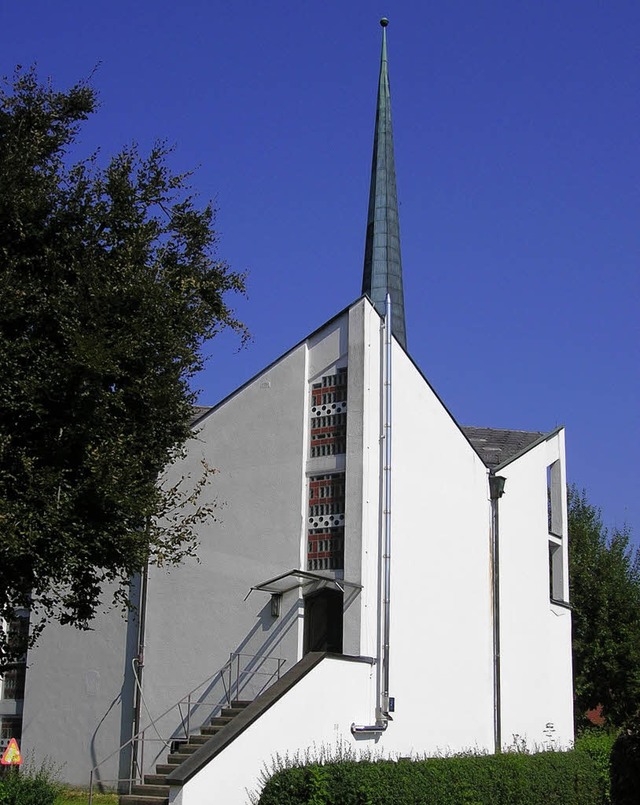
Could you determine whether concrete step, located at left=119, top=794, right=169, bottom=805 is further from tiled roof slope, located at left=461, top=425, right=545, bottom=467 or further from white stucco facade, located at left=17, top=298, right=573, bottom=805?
tiled roof slope, located at left=461, top=425, right=545, bottom=467

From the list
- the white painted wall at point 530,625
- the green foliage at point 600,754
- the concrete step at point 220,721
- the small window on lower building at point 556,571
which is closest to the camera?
the concrete step at point 220,721

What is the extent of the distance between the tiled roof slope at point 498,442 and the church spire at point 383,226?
21.3 ft

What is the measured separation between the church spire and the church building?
13.0 meters

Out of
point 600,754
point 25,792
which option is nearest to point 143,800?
point 25,792

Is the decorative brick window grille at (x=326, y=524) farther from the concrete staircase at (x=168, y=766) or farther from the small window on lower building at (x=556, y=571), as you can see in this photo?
the small window on lower building at (x=556, y=571)

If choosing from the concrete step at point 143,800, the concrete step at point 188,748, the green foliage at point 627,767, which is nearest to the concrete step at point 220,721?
the concrete step at point 188,748

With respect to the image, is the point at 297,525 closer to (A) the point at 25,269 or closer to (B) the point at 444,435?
(B) the point at 444,435

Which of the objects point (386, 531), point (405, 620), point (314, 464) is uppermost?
point (314, 464)

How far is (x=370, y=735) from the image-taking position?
19.8 m

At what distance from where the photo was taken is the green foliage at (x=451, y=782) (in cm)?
1524

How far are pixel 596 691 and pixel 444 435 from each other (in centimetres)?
1811

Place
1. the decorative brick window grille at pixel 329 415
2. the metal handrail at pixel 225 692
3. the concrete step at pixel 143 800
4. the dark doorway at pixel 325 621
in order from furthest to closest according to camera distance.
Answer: the dark doorway at pixel 325 621 < the decorative brick window grille at pixel 329 415 < the metal handrail at pixel 225 692 < the concrete step at pixel 143 800

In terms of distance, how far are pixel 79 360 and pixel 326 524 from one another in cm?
783

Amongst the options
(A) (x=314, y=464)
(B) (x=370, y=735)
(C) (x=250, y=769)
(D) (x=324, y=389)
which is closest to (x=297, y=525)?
(A) (x=314, y=464)
